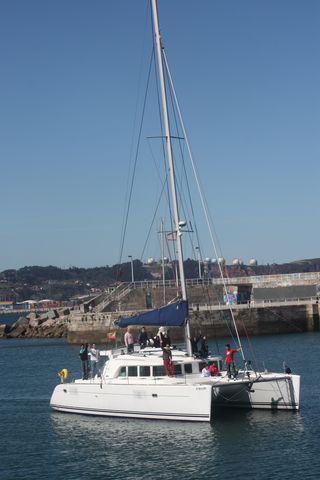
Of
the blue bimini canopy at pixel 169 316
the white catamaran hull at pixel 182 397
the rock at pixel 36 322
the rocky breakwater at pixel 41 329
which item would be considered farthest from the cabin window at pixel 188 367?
the rock at pixel 36 322

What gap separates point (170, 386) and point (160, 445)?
2.45 m

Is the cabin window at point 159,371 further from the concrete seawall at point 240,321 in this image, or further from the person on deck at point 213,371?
the concrete seawall at point 240,321

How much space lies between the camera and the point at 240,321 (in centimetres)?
6091

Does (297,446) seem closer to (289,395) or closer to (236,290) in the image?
(289,395)

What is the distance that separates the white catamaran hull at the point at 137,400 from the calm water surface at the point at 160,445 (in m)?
0.29

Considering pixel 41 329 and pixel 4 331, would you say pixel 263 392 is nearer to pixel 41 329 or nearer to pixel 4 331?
pixel 41 329

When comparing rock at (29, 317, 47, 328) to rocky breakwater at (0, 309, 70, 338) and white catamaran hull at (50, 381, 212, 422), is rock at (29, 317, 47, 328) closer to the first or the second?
rocky breakwater at (0, 309, 70, 338)

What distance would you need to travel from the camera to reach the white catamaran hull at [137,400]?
2359cm

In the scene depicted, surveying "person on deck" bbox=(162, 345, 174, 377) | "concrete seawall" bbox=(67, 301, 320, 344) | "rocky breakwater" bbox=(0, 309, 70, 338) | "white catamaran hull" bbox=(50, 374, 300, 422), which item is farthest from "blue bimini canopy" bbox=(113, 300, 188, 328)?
"rocky breakwater" bbox=(0, 309, 70, 338)

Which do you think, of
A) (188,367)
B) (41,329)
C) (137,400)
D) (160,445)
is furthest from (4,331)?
(160,445)

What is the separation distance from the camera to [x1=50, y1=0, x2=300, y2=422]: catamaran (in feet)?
78.5

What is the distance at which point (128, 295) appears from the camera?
222 feet

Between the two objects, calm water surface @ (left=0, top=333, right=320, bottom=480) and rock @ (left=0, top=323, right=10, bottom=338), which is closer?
calm water surface @ (left=0, top=333, right=320, bottom=480)

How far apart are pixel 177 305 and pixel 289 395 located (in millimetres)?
4726
